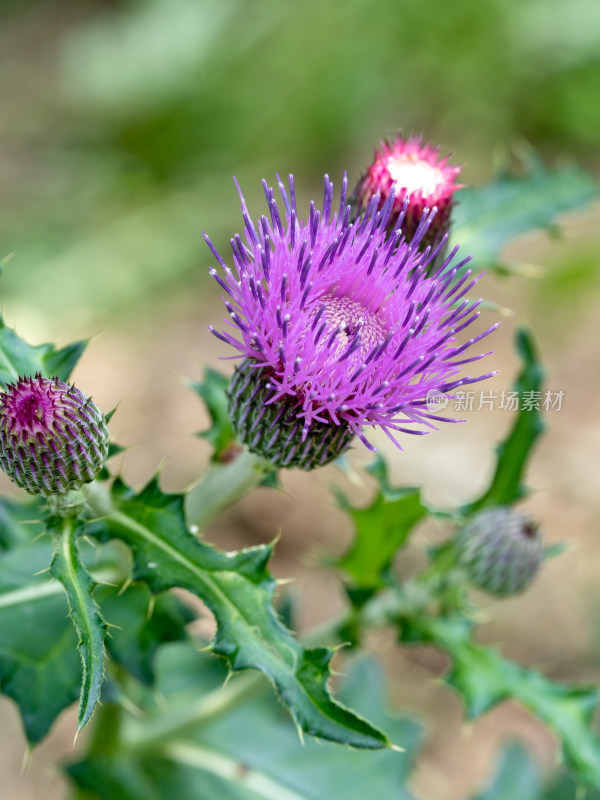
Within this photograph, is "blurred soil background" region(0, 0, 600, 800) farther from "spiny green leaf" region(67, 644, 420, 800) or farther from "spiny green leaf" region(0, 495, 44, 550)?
"spiny green leaf" region(0, 495, 44, 550)

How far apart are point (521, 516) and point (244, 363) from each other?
4.88ft

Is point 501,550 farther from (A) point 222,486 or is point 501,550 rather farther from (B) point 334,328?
(B) point 334,328

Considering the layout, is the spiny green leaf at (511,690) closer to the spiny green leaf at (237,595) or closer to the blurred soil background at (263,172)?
the spiny green leaf at (237,595)

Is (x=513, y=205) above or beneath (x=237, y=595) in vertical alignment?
above

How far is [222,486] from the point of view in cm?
296

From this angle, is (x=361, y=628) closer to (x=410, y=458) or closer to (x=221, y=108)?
(x=410, y=458)

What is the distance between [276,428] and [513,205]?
6.95ft

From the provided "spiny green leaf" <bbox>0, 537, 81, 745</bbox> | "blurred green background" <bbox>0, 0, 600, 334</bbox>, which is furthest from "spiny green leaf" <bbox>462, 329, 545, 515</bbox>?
"blurred green background" <bbox>0, 0, 600, 334</bbox>

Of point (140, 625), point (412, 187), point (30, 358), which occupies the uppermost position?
point (412, 187)

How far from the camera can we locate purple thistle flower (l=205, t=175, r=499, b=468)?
242 centimetres

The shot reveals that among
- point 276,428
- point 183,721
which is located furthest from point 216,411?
point 183,721

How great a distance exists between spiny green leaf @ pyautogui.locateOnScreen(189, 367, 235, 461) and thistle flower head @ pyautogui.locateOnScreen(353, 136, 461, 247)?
87cm

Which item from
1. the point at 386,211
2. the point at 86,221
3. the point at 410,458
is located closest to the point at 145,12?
the point at 86,221

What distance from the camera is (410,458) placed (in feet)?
24.1
